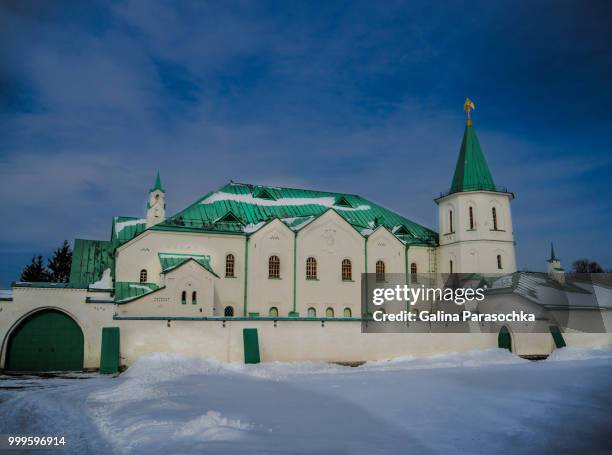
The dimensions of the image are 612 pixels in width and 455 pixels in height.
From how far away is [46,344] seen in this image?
73.5 feet

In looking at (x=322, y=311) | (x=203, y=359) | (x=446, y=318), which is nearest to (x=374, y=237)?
(x=322, y=311)

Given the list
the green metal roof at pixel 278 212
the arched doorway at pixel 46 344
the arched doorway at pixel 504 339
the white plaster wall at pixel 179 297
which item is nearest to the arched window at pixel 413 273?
the green metal roof at pixel 278 212

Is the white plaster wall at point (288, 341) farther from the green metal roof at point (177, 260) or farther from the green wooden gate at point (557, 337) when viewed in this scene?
the green metal roof at point (177, 260)

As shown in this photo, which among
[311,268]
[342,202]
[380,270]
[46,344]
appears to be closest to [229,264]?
[311,268]

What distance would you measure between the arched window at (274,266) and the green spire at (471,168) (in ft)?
49.1

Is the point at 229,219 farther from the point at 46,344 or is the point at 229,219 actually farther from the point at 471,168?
the point at 471,168

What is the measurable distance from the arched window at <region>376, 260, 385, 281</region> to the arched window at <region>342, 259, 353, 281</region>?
2232 millimetres

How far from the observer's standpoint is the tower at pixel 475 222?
124 feet

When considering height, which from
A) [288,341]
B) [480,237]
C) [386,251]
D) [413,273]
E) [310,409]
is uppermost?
[480,237]

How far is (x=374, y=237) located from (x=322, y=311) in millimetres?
6861

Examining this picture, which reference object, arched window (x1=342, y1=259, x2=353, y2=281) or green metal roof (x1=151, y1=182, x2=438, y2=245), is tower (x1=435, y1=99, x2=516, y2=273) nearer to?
green metal roof (x1=151, y1=182, x2=438, y2=245)

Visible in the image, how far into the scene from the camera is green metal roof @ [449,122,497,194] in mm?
38844

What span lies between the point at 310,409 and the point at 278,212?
24657mm

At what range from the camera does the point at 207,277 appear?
1176 inches
